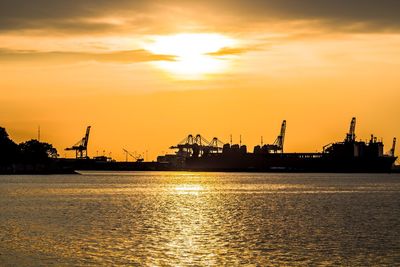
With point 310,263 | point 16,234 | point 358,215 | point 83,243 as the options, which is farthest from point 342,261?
point 358,215

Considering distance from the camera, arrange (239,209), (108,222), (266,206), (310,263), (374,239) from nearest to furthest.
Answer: (310,263) < (374,239) < (108,222) < (239,209) < (266,206)

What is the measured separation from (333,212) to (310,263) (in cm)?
4260

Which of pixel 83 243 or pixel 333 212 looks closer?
pixel 83 243

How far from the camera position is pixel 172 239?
55.2 m

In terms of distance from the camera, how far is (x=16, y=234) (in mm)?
57250

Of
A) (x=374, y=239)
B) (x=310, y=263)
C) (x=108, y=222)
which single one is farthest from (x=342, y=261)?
(x=108, y=222)

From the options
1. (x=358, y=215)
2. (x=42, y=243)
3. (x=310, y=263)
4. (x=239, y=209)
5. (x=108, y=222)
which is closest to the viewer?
(x=310, y=263)

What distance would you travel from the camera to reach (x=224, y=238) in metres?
56.3

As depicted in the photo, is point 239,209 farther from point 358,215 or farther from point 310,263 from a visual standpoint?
point 310,263

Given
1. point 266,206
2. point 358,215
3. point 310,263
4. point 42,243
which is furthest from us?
point 266,206

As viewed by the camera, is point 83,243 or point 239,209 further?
point 239,209

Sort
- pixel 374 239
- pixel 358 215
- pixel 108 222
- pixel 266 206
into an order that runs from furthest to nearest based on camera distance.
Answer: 1. pixel 266 206
2. pixel 358 215
3. pixel 108 222
4. pixel 374 239

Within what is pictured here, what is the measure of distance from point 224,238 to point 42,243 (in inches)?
495

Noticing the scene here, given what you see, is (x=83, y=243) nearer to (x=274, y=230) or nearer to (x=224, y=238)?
(x=224, y=238)
